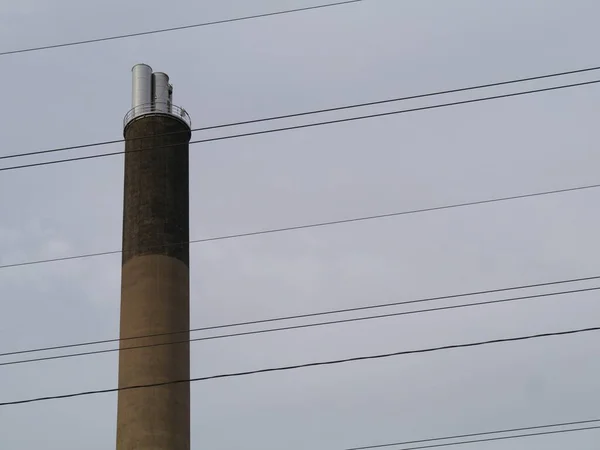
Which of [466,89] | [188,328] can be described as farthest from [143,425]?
[466,89]

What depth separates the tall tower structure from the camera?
34156mm

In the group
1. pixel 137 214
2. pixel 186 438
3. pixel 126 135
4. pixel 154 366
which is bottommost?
pixel 186 438

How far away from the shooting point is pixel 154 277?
35406mm

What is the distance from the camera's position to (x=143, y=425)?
33.8 meters

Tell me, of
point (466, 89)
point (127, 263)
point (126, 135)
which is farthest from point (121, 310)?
point (466, 89)

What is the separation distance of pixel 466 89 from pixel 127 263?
1957 cm

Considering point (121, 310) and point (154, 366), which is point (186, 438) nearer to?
point (154, 366)

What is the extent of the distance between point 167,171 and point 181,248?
9.62 ft

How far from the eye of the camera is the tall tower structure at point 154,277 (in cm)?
3416

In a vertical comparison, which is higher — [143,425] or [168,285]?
[168,285]

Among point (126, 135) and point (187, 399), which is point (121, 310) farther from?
point (126, 135)

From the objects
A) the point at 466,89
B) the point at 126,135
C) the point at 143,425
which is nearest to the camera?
the point at 466,89

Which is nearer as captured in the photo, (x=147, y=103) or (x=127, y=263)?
(x=127, y=263)

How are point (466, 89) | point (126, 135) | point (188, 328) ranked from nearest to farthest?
point (466, 89) < point (188, 328) < point (126, 135)
